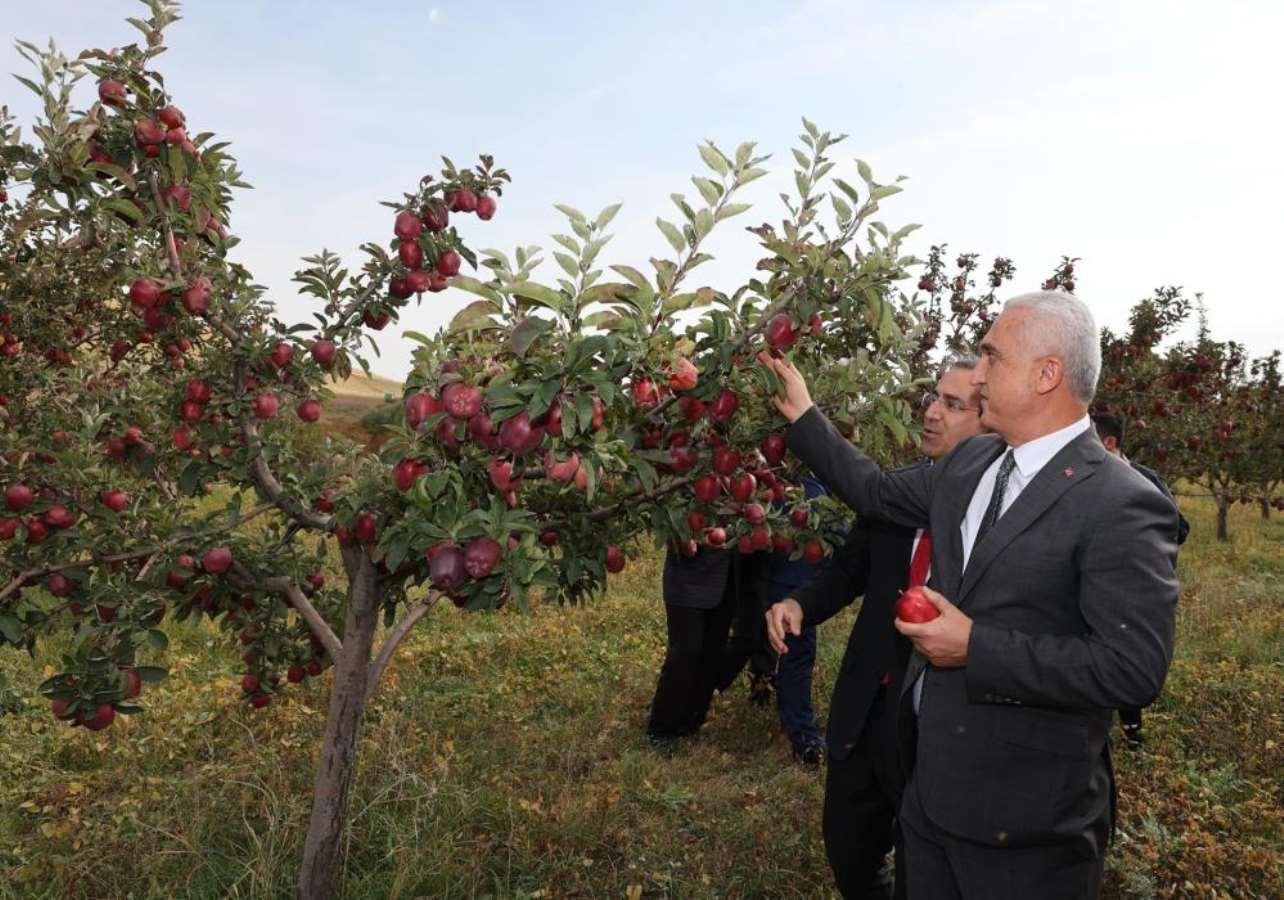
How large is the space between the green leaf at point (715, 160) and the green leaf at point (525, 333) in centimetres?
53

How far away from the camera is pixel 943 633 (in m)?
1.93

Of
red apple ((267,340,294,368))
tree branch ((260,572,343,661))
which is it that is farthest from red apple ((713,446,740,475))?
tree branch ((260,572,343,661))

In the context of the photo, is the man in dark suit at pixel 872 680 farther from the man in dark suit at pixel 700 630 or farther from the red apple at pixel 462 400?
the man in dark suit at pixel 700 630

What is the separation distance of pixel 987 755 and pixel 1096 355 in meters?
0.94

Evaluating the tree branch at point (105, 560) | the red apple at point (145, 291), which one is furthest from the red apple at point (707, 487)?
the red apple at point (145, 291)

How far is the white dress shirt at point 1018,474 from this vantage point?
2.07 metres

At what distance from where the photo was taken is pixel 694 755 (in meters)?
5.04

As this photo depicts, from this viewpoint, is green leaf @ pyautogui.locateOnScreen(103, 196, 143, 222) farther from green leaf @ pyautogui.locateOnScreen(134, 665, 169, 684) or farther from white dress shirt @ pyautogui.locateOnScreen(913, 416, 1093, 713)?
white dress shirt @ pyautogui.locateOnScreen(913, 416, 1093, 713)

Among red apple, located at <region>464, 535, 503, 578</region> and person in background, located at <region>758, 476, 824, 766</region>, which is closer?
red apple, located at <region>464, 535, 503, 578</region>

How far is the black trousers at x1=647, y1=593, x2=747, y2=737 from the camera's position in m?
5.02

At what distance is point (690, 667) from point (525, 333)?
347cm

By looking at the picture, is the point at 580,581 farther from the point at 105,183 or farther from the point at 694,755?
the point at 694,755

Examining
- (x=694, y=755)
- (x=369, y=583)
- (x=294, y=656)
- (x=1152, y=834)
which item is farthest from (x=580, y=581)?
(x=1152, y=834)

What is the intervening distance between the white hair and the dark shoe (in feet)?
11.0
